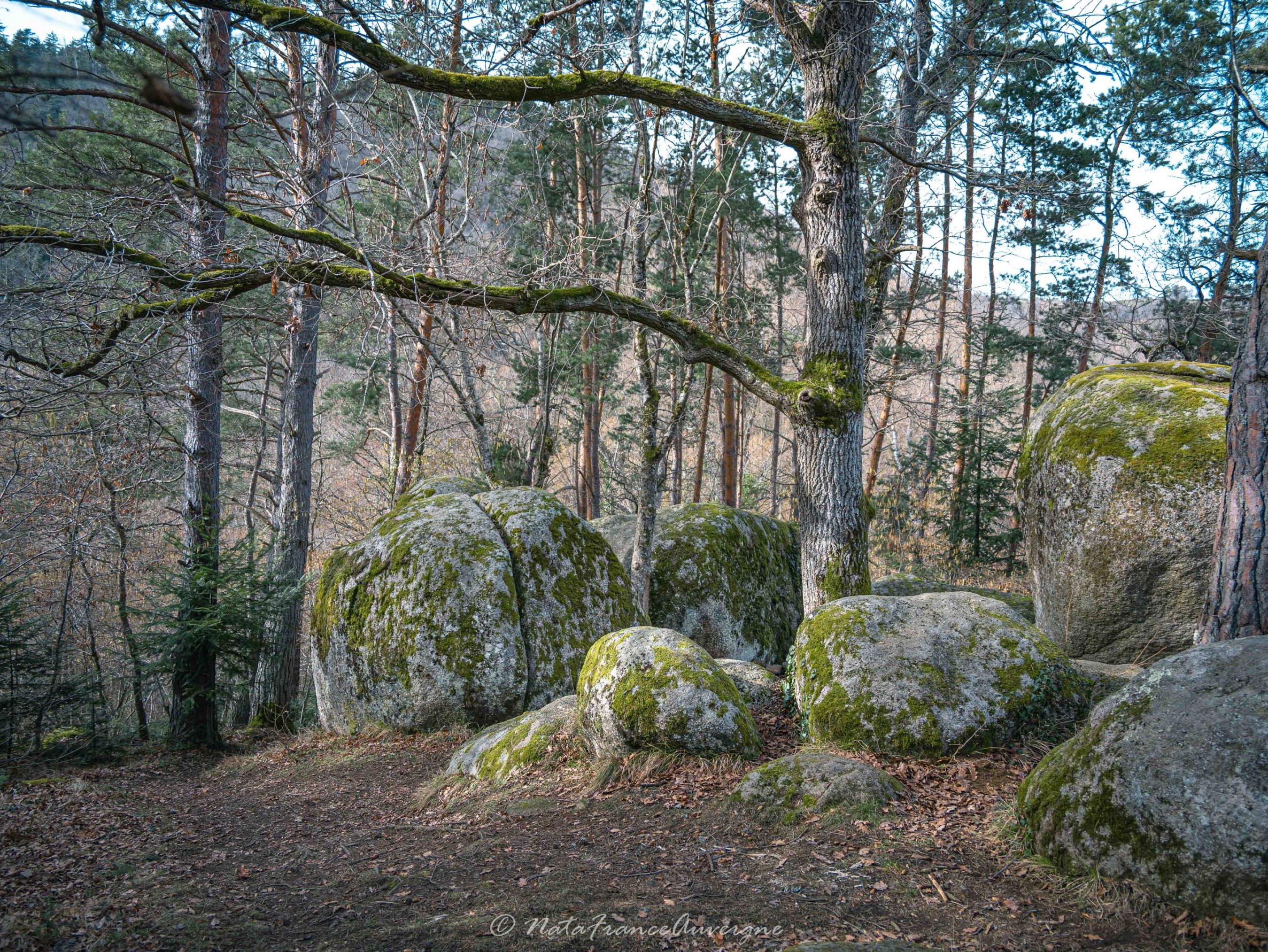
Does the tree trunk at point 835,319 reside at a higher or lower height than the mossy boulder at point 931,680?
higher

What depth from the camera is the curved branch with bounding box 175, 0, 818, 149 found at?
4594mm

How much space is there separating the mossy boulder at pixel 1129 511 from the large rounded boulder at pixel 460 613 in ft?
15.1

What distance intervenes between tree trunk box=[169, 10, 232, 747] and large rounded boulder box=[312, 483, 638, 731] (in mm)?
1255

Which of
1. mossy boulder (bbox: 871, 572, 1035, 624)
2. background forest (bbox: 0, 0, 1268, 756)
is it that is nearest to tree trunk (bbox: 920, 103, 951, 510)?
background forest (bbox: 0, 0, 1268, 756)

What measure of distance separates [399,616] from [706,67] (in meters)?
8.09

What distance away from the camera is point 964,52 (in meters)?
7.07

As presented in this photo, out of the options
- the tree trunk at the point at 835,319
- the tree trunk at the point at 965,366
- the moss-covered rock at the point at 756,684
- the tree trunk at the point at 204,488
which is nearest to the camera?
the moss-covered rock at the point at 756,684

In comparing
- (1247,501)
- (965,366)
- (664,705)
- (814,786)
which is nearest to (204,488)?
(664,705)

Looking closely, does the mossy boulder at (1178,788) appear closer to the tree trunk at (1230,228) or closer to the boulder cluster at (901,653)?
the boulder cluster at (901,653)

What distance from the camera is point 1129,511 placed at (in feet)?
21.7

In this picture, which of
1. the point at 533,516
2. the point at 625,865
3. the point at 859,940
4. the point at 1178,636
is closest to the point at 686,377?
the point at 533,516

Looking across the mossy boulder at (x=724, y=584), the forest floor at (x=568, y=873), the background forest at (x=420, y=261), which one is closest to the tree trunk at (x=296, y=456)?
the background forest at (x=420, y=261)

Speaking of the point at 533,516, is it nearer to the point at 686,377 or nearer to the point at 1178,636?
the point at 686,377

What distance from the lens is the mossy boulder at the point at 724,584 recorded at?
9617 mm
